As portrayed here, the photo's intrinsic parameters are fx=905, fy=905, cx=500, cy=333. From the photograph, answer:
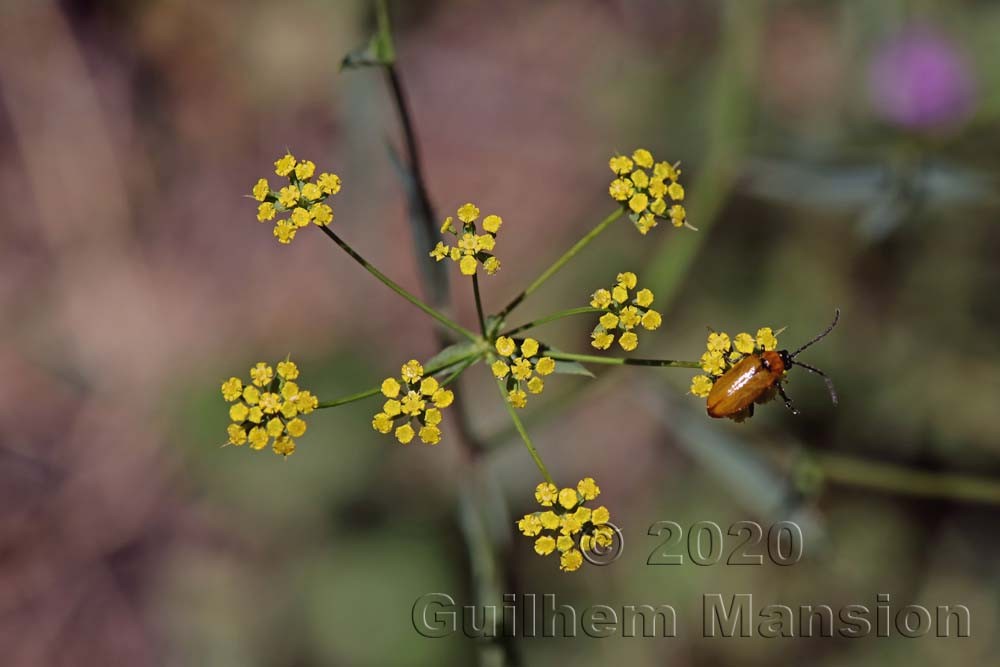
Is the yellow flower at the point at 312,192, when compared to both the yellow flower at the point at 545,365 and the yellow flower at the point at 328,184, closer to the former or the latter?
the yellow flower at the point at 328,184

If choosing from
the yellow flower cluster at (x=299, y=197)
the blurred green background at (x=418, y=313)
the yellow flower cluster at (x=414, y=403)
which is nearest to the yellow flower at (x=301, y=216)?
the yellow flower cluster at (x=299, y=197)

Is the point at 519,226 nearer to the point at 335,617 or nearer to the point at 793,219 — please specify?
the point at 793,219

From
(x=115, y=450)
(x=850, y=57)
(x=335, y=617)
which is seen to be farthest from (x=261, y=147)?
(x=850, y=57)

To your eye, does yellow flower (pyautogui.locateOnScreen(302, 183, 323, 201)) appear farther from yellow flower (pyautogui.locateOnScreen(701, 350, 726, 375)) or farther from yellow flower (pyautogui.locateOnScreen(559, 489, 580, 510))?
yellow flower (pyautogui.locateOnScreen(701, 350, 726, 375))

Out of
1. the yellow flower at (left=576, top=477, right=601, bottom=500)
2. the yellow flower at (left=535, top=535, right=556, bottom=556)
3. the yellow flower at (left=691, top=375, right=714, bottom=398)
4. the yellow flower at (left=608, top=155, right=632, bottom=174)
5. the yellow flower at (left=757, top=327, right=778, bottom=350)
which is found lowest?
the yellow flower at (left=535, top=535, right=556, bottom=556)

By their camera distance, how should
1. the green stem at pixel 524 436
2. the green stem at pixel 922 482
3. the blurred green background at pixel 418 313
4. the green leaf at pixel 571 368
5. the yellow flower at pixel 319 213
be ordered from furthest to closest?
the blurred green background at pixel 418 313 → the green stem at pixel 922 482 → the yellow flower at pixel 319 213 → the green leaf at pixel 571 368 → the green stem at pixel 524 436

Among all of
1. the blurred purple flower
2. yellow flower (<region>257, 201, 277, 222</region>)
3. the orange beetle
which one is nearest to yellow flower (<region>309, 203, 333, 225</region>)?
yellow flower (<region>257, 201, 277, 222</region>)

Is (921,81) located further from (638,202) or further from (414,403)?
(414,403)
